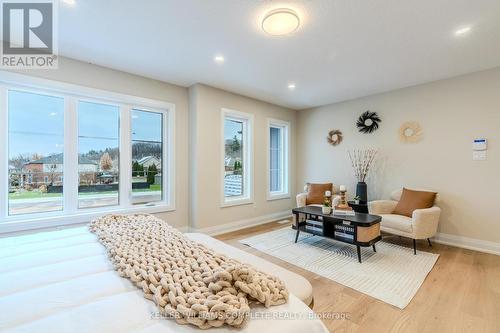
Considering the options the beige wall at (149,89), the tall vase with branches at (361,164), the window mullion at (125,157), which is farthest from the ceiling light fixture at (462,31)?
the window mullion at (125,157)

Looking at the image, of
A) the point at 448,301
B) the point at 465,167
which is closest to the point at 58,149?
the point at 448,301

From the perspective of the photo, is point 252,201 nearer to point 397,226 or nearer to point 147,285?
point 397,226

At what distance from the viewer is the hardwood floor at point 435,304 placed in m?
1.82

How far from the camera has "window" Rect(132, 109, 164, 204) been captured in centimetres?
377

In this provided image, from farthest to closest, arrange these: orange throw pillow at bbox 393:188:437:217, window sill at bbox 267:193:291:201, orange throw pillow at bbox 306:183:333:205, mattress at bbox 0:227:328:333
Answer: window sill at bbox 267:193:291:201 → orange throw pillow at bbox 306:183:333:205 → orange throw pillow at bbox 393:188:437:217 → mattress at bbox 0:227:328:333

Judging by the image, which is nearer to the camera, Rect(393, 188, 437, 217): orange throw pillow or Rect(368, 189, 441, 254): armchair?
Rect(368, 189, 441, 254): armchair

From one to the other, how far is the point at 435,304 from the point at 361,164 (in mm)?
3007

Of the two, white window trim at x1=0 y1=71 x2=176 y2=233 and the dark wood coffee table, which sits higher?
white window trim at x1=0 y1=71 x2=176 y2=233

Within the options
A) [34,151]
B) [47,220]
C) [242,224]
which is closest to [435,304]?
[242,224]

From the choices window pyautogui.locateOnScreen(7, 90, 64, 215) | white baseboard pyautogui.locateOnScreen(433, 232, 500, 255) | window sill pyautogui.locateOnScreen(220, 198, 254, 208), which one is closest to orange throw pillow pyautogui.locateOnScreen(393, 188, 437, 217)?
white baseboard pyautogui.locateOnScreen(433, 232, 500, 255)

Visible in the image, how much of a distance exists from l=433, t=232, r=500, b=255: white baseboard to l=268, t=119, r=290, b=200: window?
9.66ft

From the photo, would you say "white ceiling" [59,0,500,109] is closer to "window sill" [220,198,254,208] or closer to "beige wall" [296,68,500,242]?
"beige wall" [296,68,500,242]

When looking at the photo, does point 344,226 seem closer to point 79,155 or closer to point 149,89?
point 149,89

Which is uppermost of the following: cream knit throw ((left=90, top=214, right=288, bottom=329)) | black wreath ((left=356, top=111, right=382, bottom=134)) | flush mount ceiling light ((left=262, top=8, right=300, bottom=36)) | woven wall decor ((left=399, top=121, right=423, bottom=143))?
flush mount ceiling light ((left=262, top=8, right=300, bottom=36))
